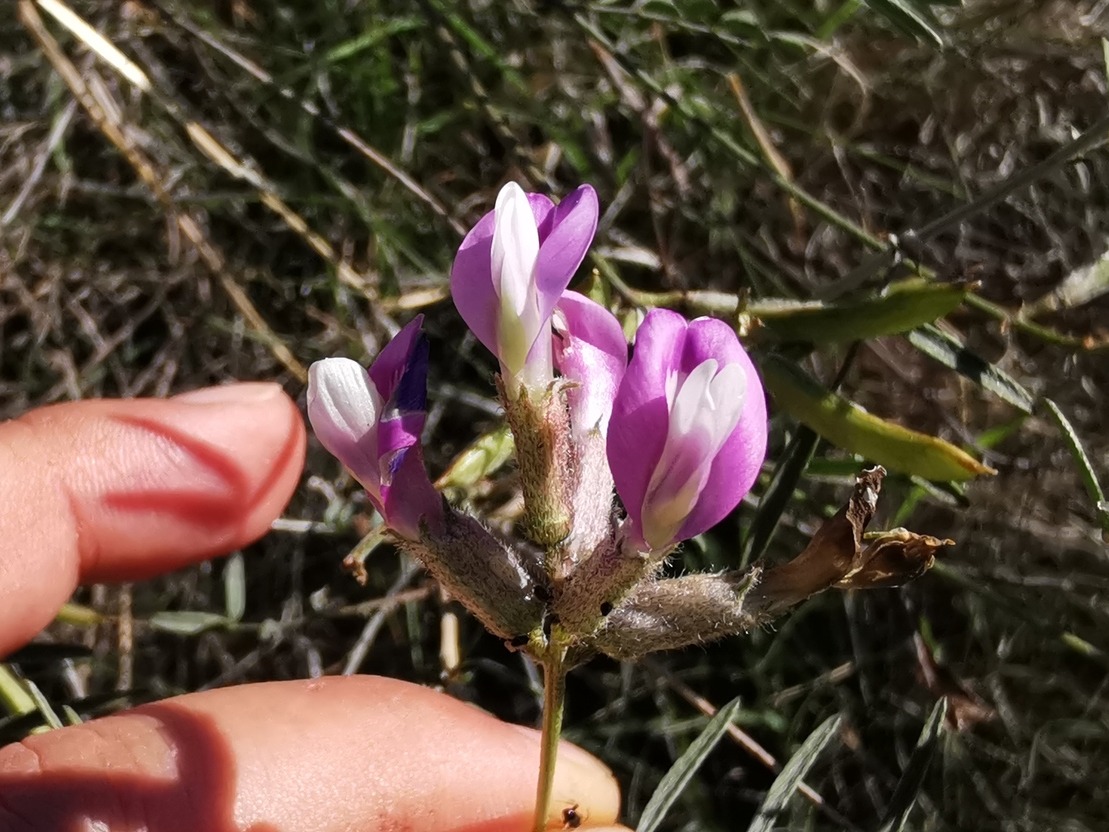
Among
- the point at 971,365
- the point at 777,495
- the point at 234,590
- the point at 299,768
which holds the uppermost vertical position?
the point at 971,365

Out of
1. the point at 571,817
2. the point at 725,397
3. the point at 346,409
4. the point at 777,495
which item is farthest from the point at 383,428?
the point at 571,817

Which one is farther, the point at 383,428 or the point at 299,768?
the point at 299,768

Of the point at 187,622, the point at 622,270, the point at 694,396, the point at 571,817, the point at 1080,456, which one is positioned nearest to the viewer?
the point at 694,396

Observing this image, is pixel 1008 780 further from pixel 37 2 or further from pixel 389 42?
pixel 37 2

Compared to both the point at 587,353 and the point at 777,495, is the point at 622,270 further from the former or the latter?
the point at 587,353

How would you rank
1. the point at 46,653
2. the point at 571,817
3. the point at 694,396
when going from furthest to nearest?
the point at 46,653 → the point at 571,817 → the point at 694,396

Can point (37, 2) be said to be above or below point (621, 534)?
above

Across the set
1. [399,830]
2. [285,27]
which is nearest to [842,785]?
[399,830]
